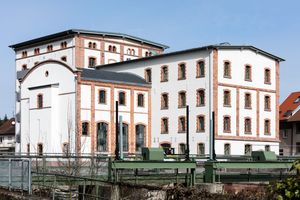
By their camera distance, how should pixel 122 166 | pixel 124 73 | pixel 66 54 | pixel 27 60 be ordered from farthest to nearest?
pixel 27 60, pixel 66 54, pixel 124 73, pixel 122 166

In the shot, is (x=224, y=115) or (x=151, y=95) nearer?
(x=224, y=115)

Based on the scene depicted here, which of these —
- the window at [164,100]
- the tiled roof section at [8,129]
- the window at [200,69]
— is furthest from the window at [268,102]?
the tiled roof section at [8,129]

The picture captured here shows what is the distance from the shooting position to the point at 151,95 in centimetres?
5644

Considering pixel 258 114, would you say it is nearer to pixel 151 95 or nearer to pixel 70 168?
pixel 151 95

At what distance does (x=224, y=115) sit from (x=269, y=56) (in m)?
8.74

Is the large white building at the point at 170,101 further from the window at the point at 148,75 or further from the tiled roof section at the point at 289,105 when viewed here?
the tiled roof section at the point at 289,105

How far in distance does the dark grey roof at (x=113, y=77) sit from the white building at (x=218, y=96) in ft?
3.59

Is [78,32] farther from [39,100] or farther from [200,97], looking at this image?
[200,97]

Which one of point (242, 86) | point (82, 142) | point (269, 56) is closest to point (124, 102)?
point (82, 142)

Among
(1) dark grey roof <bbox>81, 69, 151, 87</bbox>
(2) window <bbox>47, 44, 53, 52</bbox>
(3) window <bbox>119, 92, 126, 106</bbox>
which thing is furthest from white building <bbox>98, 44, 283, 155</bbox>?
(2) window <bbox>47, 44, 53, 52</bbox>

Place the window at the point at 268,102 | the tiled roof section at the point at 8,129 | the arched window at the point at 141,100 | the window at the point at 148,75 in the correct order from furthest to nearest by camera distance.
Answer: the tiled roof section at the point at 8,129, the window at the point at 148,75, the arched window at the point at 141,100, the window at the point at 268,102

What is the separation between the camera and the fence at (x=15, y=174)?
20.0 meters

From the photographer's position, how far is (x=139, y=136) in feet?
181

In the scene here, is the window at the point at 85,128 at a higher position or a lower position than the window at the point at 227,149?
higher
